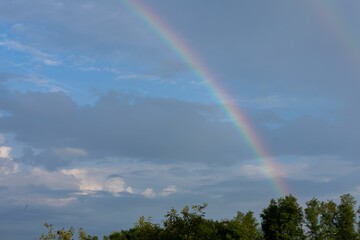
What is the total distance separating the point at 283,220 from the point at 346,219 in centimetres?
860

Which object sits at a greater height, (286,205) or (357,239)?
(286,205)

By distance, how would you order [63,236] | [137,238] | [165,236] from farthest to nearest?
[137,238] < [165,236] < [63,236]

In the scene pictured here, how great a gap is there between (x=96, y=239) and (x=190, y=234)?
20.8 m

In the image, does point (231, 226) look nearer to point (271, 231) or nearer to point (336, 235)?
point (271, 231)

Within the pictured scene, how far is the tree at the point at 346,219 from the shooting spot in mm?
74256

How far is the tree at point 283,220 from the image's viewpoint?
7406 centimetres

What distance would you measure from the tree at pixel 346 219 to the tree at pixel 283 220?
5248 mm

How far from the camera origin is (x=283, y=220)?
247 ft

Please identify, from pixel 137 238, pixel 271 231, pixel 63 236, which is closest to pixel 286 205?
pixel 271 231

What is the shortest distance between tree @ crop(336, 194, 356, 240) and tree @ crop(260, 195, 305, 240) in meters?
5.25

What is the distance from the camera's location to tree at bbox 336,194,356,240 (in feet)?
244

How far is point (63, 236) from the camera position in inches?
2901

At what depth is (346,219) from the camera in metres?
75.1

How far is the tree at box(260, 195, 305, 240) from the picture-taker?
74.1 meters
